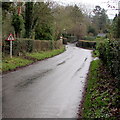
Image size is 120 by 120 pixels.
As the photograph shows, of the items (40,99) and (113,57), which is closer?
(40,99)

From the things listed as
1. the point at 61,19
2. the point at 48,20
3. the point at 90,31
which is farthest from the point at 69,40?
the point at 48,20

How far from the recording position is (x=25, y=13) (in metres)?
29.1

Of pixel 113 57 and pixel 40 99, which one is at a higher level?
pixel 113 57

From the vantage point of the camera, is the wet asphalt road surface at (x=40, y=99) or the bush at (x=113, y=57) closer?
the wet asphalt road surface at (x=40, y=99)

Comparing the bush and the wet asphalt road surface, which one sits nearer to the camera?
the wet asphalt road surface

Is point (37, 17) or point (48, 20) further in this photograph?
point (48, 20)

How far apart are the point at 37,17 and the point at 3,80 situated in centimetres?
2057

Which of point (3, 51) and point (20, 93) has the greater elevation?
point (3, 51)

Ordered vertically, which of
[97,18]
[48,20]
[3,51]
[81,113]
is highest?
[97,18]

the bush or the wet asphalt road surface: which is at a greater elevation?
the bush

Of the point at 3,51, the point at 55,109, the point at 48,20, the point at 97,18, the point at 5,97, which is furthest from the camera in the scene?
the point at 97,18

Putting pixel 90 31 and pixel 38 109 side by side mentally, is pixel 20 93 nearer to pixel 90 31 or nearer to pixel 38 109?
pixel 38 109

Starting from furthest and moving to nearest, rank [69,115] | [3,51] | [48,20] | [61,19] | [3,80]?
[61,19]
[48,20]
[3,51]
[3,80]
[69,115]

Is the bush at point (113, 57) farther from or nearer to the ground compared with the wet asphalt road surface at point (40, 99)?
farther from the ground
